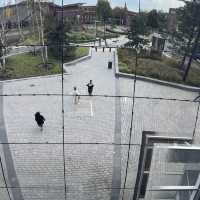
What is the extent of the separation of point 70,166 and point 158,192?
4.22 feet

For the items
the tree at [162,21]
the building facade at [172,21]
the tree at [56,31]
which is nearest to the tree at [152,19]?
the tree at [162,21]

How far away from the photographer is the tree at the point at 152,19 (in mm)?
5420

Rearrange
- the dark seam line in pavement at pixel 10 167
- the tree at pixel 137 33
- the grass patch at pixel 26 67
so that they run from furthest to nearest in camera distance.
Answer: the grass patch at pixel 26 67
the tree at pixel 137 33
the dark seam line in pavement at pixel 10 167

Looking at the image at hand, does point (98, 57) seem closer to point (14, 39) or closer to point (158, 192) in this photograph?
point (14, 39)

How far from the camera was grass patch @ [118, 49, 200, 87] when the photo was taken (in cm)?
564

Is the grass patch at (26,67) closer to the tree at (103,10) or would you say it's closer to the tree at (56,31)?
the tree at (56,31)

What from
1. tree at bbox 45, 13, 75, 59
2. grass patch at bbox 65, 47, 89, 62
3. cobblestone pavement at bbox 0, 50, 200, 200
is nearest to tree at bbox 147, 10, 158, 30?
cobblestone pavement at bbox 0, 50, 200, 200

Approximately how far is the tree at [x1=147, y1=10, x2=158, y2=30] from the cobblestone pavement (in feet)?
4.17

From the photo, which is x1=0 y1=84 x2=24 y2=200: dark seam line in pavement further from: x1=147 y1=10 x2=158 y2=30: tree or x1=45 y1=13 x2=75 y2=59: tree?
x1=147 y1=10 x2=158 y2=30: tree

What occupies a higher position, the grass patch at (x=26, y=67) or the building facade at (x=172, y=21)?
the building facade at (x=172, y=21)

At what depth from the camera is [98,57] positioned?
7242mm

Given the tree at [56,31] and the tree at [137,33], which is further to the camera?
the tree at [56,31]

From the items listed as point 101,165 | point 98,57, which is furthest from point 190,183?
point 98,57

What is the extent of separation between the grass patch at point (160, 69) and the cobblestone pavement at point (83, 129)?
263 millimetres
